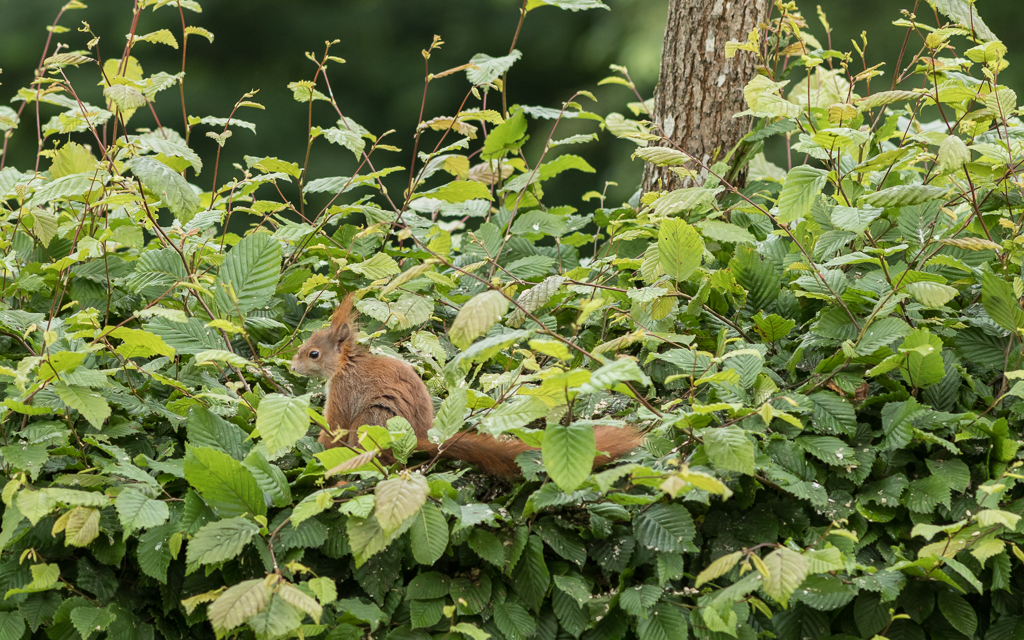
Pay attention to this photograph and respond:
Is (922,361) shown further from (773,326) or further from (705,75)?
(705,75)

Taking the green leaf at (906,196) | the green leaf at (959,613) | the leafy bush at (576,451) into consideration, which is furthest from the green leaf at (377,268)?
the green leaf at (959,613)

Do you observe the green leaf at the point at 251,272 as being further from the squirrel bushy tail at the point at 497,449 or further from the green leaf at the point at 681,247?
the green leaf at the point at 681,247

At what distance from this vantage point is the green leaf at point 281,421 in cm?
131

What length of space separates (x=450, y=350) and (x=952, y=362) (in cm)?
117

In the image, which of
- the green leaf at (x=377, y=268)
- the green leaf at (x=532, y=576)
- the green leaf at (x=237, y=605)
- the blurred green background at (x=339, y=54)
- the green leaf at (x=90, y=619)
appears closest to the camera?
the green leaf at (x=237, y=605)

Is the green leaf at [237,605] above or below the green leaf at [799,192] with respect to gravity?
below

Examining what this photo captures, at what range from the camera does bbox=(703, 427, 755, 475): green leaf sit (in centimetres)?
138

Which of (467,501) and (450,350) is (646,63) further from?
(467,501)

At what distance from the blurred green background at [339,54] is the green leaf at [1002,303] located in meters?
6.38

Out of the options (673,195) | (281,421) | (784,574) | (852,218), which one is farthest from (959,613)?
(281,421)

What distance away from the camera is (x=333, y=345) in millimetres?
2135

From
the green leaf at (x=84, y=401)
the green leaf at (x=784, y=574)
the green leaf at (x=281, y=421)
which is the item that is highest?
the green leaf at (x=281, y=421)

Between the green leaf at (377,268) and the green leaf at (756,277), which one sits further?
the green leaf at (756,277)

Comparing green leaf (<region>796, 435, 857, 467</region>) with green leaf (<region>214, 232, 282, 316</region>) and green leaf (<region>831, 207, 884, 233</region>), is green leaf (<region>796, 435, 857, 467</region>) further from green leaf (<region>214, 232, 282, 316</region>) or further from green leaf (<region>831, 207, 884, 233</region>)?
green leaf (<region>214, 232, 282, 316</region>)
